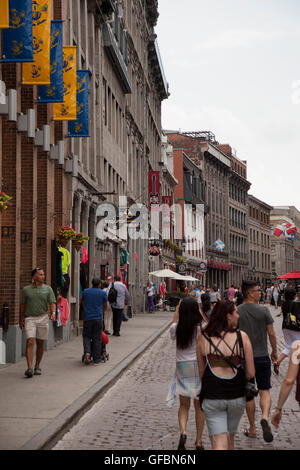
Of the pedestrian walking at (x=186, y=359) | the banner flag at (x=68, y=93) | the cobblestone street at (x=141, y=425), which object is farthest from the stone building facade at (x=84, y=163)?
the pedestrian walking at (x=186, y=359)

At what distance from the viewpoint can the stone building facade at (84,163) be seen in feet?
51.9

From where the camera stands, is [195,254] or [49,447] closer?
[49,447]

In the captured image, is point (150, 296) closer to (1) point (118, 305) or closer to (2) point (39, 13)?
(1) point (118, 305)

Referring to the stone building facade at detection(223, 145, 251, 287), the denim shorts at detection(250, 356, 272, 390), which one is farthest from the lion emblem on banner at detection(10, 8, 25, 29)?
the stone building facade at detection(223, 145, 251, 287)

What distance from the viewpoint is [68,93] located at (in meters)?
19.7

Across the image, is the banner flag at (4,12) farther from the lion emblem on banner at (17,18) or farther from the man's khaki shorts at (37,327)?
the man's khaki shorts at (37,327)

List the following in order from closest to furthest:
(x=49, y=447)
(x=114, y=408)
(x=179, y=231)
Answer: (x=49, y=447), (x=114, y=408), (x=179, y=231)

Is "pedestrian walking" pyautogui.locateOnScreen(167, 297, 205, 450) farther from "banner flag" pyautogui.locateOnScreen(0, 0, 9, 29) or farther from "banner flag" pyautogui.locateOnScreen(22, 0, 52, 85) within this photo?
"banner flag" pyautogui.locateOnScreen(22, 0, 52, 85)

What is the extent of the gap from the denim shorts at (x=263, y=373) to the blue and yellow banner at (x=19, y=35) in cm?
807

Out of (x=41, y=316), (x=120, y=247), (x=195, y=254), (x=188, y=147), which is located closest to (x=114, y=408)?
(x=41, y=316)

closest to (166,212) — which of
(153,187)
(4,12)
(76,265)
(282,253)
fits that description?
(153,187)

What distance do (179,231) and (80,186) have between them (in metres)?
46.1

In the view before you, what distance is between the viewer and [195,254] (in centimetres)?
7794

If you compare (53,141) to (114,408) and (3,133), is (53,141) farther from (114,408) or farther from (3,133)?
(114,408)
